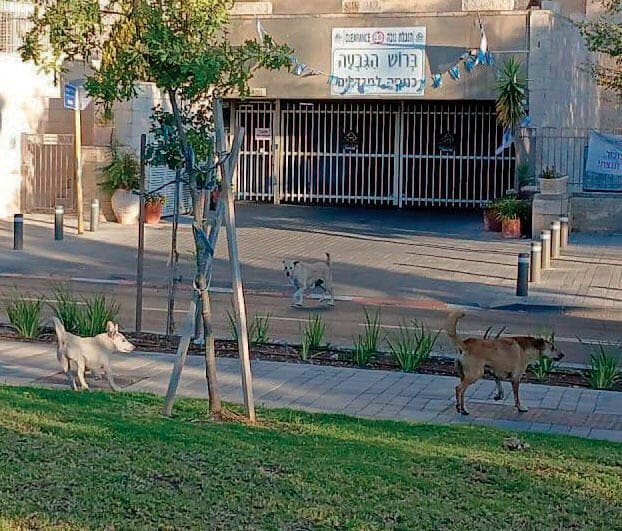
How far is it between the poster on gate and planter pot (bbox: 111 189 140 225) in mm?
10748

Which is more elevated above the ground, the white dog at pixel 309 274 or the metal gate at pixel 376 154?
the metal gate at pixel 376 154

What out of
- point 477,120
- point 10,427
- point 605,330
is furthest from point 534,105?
point 10,427

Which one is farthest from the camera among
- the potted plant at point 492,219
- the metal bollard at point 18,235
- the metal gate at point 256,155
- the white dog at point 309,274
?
the metal gate at point 256,155

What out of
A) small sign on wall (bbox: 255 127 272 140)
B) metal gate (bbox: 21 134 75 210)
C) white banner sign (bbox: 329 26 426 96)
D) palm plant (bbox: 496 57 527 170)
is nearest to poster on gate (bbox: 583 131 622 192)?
palm plant (bbox: 496 57 527 170)

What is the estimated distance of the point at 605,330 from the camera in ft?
51.5

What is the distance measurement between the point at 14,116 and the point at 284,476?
79.9 feet

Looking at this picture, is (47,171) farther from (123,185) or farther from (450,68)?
(450,68)

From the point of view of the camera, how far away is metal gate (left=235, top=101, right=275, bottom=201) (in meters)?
34.3

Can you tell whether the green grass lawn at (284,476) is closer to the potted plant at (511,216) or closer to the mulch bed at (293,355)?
the mulch bed at (293,355)

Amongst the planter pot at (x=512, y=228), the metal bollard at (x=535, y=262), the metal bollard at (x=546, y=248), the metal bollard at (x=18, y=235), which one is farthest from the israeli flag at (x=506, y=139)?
the metal bollard at (x=18, y=235)

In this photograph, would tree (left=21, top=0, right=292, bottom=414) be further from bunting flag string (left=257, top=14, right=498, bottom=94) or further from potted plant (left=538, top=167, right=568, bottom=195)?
bunting flag string (left=257, top=14, right=498, bottom=94)

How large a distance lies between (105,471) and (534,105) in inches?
982

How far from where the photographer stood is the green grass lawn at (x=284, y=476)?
576cm

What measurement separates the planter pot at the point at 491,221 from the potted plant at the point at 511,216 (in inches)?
11.9
